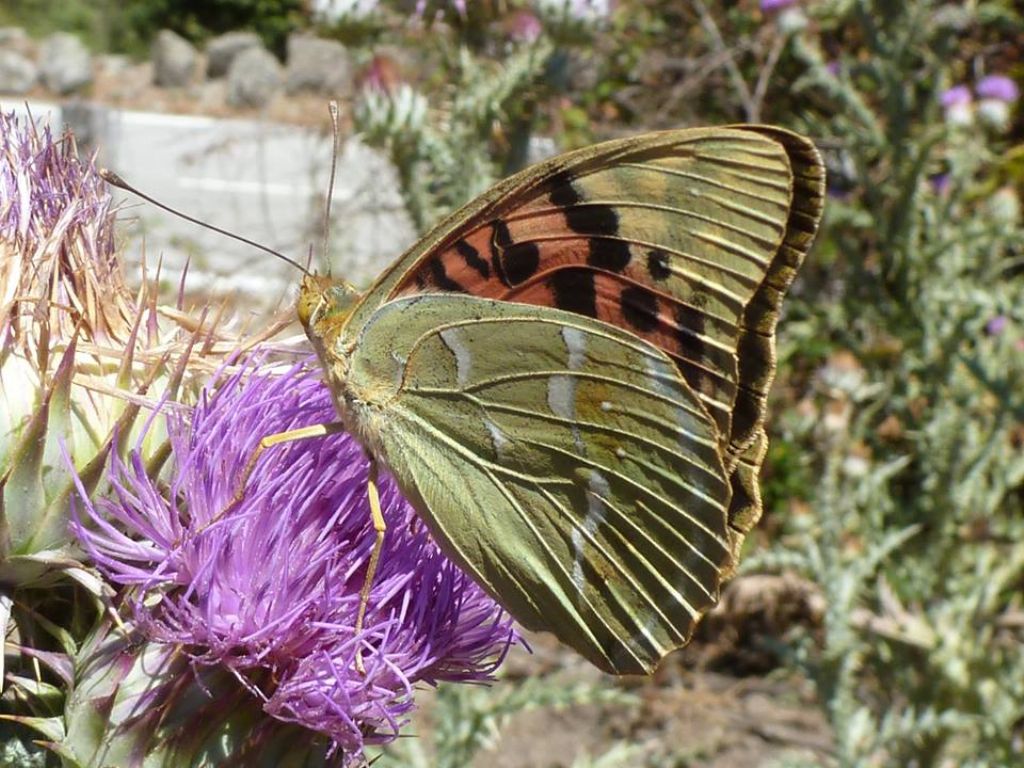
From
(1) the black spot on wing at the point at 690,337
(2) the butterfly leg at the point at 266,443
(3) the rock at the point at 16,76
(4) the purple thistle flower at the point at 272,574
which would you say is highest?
(1) the black spot on wing at the point at 690,337

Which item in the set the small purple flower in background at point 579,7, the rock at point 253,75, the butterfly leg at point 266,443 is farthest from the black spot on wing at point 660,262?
the rock at point 253,75

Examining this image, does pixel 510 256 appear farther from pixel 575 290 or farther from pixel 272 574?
pixel 272 574

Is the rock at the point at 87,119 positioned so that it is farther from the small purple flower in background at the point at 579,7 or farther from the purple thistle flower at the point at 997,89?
the purple thistle flower at the point at 997,89

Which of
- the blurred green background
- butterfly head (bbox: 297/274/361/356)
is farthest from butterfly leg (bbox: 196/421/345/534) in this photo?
the blurred green background

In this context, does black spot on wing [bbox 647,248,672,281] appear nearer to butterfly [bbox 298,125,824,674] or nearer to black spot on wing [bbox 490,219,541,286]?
butterfly [bbox 298,125,824,674]

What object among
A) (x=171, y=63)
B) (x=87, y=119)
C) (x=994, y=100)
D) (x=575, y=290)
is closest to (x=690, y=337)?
(x=575, y=290)

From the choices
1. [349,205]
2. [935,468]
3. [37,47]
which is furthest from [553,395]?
[37,47]
